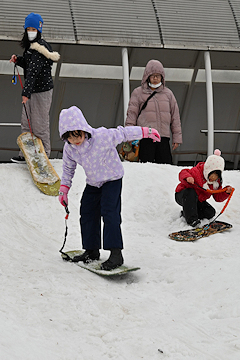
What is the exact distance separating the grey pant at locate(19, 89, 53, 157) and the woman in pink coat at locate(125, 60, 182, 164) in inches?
52.2

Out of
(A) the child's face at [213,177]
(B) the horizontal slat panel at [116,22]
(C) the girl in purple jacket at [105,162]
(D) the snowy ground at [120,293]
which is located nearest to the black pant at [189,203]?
(D) the snowy ground at [120,293]

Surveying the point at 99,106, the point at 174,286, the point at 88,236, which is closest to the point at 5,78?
the point at 99,106

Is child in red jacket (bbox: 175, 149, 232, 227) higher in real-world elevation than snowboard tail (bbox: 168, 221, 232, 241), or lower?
higher

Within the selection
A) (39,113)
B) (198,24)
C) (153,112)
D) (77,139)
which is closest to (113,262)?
(77,139)

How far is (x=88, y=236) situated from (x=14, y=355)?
1896 mm

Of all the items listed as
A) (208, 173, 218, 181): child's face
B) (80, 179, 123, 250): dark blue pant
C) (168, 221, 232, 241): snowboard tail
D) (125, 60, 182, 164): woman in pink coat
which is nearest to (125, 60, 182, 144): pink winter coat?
(125, 60, 182, 164): woman in pink coat

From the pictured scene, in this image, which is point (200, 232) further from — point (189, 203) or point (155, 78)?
point (155, 78)

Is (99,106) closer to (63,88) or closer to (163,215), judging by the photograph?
(63,88)

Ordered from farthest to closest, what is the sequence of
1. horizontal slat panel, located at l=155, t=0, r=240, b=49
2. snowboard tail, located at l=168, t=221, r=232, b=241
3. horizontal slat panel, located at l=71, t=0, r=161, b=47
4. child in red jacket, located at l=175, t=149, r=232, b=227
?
1. horizontal slat panel, located at l=155, t=0, r=240, b=49
2. horizontal slat panel, located at l=71, t=0, r=161, b=47
3. child in red jacket, located at l=175, t=149, r=232, b=227
4. snowboard tail, located at l=168, t=221, r=232, b=241

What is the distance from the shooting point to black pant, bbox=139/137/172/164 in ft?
23.7

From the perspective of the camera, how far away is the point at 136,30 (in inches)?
350

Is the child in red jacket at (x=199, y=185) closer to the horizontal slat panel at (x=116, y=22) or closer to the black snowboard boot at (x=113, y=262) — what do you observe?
the black snowboard boot at (x=113, y=262)

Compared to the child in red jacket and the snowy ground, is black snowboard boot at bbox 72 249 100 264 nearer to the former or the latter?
the snowy ground

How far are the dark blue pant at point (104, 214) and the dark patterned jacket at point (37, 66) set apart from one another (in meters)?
2.60
